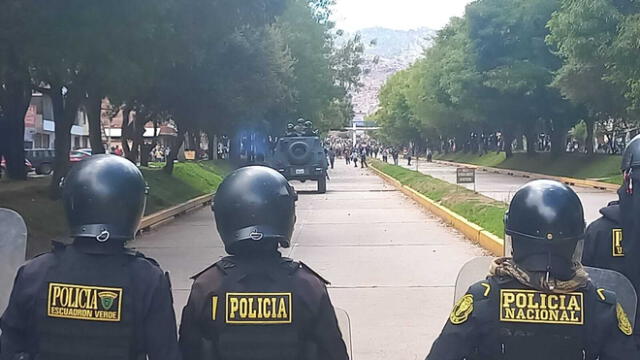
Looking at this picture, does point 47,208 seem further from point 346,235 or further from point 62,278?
point 62,278

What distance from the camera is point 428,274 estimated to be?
12.3 metres

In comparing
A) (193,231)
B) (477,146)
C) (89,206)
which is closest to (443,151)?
(477,146)

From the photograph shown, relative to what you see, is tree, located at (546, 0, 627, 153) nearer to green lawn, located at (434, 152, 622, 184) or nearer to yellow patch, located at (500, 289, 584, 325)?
green lawn, located at (434, 152, 622, 184)

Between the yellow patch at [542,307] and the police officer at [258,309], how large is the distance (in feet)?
2.21

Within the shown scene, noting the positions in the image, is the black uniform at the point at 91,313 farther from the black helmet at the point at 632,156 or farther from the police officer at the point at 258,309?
the black helmet at the point at 632,156

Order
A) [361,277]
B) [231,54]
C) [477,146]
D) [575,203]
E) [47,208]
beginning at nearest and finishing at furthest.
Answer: [575,203] < [361,277] < [47,208] < [231,54] < [477,146]

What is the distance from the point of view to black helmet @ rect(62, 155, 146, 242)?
3.52 metres

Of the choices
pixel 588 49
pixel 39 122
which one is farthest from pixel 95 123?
pixel 39 122

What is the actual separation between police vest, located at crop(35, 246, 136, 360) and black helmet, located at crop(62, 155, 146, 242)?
0.67ft

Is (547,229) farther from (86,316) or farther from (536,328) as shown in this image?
(86,316)

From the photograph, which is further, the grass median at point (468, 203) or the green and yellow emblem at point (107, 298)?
the grass median at point (468, 203)

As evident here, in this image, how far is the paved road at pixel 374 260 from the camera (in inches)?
346

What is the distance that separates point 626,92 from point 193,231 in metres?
17.4

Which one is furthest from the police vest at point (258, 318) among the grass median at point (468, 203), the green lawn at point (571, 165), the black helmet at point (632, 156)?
the green lawn at point (571, 165)
